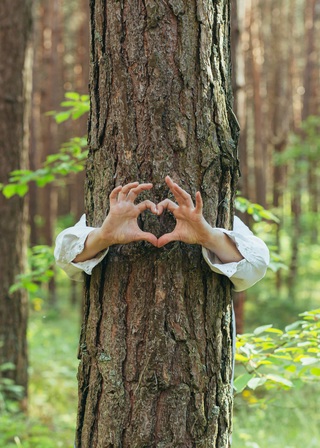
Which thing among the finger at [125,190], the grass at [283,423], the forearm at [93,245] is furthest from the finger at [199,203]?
the grass at [283,423]

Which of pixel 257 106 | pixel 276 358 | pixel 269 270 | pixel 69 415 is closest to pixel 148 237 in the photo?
pixel 276 358

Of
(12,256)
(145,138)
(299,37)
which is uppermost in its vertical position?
(299,37)

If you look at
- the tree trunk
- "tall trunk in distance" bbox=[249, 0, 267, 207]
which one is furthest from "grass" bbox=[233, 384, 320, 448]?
"tall trunk in distance" bbox=[249, 0, 267, 207]

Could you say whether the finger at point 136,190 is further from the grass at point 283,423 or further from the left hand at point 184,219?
the grass at point 283,423

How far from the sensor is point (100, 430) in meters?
2.27

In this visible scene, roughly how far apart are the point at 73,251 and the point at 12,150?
14.6ft

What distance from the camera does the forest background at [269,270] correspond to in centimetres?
415

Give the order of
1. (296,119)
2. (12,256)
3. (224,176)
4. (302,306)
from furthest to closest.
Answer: (296,119) → (302,306) → (12,256) → (224,176)

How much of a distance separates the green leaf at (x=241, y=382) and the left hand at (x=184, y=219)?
3.30ft

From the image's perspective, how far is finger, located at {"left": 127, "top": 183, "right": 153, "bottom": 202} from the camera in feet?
6.97

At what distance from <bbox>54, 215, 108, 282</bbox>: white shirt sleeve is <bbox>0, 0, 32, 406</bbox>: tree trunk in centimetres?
429

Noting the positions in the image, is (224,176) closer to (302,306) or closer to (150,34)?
(150,34)

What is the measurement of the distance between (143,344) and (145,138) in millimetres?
822

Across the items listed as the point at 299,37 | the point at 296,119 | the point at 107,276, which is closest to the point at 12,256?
the point at 107,276
